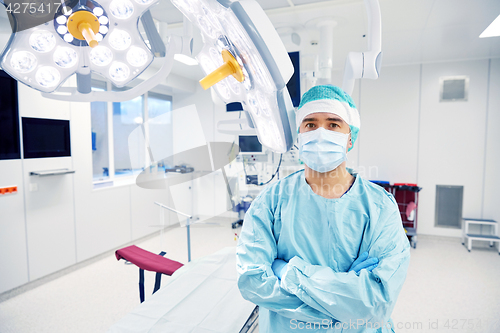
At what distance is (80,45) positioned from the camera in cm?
81

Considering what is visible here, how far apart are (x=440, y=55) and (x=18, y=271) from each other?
207 inches

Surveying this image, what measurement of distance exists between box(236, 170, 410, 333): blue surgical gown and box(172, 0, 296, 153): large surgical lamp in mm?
309

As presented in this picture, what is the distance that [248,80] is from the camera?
0.75 meters

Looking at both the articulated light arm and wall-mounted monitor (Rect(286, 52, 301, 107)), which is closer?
the articulated light arm

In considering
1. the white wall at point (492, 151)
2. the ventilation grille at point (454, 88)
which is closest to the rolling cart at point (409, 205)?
the white wall at point (492, 151)

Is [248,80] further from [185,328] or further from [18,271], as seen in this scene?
[18,271]

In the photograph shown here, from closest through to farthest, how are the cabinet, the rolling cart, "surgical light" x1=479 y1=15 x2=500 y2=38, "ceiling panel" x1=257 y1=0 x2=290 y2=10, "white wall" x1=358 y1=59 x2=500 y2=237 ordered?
"ceiling panel" x1=257 y1=0 x2=290 y2=10
"surgical light" x1=479 y1=15 x2=500 y2=38
the cabinet
the rolling cart
"white wall" x1=358 y1=59 x2=500 y2=237

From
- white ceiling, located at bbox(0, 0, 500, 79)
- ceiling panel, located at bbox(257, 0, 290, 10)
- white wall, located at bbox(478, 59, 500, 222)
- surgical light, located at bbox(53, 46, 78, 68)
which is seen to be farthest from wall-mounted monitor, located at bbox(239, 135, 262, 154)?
white wall, located at bbox(478, 59, 500, 222)

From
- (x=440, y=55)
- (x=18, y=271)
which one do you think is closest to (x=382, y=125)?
(x=440, y=55)

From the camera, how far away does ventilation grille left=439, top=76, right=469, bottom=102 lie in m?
4.00

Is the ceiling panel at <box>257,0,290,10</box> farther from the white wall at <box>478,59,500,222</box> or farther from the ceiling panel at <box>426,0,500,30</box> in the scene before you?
the white wall at <box>478,59,500,222</box>

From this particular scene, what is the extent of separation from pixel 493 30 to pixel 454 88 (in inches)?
50.3

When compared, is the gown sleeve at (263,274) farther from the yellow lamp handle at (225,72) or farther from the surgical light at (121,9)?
the surgical light at (121,9)

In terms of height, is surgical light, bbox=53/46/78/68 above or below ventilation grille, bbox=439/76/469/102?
below
